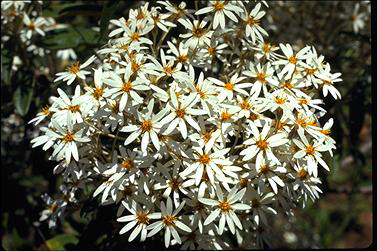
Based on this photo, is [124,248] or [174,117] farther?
[124,248]

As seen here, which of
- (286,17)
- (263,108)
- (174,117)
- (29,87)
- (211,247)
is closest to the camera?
(174,117)

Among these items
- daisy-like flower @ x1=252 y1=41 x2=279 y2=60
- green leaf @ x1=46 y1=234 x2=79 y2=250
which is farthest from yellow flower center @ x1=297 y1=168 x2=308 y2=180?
green leaf @ x1=46 y1=234 x2=79 y2=250

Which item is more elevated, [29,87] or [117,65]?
[117,65]

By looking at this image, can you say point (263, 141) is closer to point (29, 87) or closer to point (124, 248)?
point (124, 248)

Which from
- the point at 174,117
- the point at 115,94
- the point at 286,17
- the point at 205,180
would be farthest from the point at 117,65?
the point at 286,17

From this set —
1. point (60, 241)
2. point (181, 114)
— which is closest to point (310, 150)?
point (181, 114)

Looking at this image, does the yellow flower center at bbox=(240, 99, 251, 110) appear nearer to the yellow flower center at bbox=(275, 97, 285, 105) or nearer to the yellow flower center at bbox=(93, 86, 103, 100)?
the yellow flower center at bbox=(275, 97, 285, 105)

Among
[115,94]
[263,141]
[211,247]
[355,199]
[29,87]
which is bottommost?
[355,199]

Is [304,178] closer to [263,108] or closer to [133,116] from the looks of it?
[263,108]

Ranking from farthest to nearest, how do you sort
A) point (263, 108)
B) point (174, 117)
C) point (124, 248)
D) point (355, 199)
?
point (355, 199) < point (124, 248) < point (263, 108) < point (174, 117)
